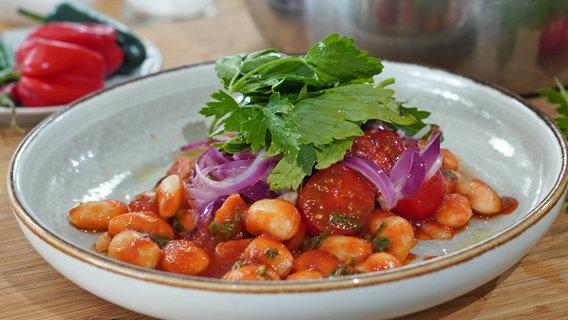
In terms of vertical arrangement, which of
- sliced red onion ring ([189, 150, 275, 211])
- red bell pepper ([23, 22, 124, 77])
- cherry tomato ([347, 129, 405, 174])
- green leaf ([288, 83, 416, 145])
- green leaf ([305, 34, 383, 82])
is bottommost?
red bell pepper ([23, 22, 124, 77])

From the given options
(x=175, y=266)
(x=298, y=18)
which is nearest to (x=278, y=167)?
(x=175, y=266)

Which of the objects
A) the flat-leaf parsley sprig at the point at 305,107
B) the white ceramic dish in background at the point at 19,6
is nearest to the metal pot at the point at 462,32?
the flat-leaf parsley sprig at the point at 305,107

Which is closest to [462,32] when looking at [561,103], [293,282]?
[561,103]

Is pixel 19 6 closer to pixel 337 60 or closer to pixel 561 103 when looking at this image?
pixel 337 60

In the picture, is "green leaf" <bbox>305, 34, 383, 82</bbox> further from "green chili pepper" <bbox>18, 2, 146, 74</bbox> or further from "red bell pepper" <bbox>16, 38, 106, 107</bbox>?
"green chili pepper" <bbox>18, 2, 146, 74</bbox>

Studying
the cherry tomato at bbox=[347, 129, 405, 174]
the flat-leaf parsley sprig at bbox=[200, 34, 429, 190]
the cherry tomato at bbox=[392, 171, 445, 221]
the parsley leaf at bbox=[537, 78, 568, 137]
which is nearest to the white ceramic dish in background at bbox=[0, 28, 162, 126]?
the flat-leaf parsley sprig at bbox=[200, 34, 429, 190]

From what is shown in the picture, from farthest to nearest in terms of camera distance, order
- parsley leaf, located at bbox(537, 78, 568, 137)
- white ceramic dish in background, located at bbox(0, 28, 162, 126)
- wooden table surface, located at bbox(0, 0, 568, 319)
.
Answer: white ceramic dish in background, located at bbox(0, 28, 162, 126) → parsley leaf, located at bbox(537, 78, 568, 137) → wooden table surface, located at bbox(0, 0, 568, 319)

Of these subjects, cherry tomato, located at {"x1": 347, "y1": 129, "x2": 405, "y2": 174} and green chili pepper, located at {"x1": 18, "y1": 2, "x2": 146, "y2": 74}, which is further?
green chili pepper, located at {"x1": 18, "y1": 2, "x2": 146, "y2": 74}

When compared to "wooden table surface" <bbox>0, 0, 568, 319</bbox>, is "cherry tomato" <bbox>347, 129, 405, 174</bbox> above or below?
above
